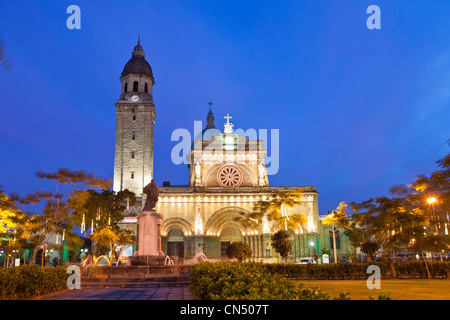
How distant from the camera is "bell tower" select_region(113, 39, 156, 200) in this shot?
61781 mm

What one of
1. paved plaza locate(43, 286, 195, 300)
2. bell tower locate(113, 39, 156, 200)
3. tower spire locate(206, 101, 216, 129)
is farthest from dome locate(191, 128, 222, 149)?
paved plaza locate(43, 286, 195, 300)

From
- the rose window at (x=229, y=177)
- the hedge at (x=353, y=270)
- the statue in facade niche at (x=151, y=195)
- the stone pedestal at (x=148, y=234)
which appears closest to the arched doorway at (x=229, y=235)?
the rose window at (x=229, y=177)

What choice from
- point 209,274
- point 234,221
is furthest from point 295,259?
point 209,274

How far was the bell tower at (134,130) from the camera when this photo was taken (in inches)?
2432

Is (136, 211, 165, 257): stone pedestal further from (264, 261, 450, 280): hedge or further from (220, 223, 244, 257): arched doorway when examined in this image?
(220, 223, 244, 257): arched doorway

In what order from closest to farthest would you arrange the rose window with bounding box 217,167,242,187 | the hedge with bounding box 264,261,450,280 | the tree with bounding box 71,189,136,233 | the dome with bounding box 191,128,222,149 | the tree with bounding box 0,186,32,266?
the hedge with bounding box 264,261,450,280, the tree with bounding box 0,186,32,266, the tree with bounding box 71,189,136,233, the rose window with bounding box 217,167,242,187, the dome with bounding box 191,128,222,149

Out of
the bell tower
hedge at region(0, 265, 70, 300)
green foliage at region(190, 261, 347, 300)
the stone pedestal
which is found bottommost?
hedge at region(0, 265, 70, 300)

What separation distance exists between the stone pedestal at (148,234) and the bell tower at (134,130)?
127 feet

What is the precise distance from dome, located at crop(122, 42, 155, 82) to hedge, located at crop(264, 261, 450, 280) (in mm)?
49119

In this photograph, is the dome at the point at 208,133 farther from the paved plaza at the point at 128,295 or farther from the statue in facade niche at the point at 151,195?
the paved plaza at the point at 128,295

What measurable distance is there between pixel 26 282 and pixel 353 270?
18214 mm
